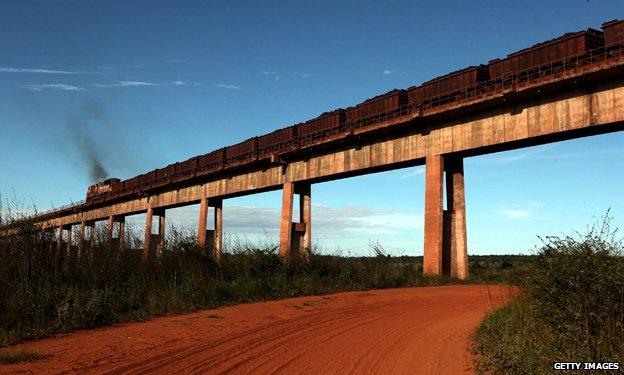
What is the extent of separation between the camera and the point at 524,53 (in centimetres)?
2055

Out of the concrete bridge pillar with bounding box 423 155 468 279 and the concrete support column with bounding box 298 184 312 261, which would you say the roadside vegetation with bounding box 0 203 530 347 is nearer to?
the concrete bridge pillar with bounding box 423 155 468 279

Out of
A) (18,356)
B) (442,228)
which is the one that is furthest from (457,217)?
(18,356)

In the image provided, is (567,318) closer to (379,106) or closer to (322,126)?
(379,106)

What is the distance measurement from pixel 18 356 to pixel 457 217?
21408 mm

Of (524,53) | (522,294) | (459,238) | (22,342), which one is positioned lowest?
(22,342)

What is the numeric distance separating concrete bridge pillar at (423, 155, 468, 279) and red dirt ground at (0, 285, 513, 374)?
12011 millimetres

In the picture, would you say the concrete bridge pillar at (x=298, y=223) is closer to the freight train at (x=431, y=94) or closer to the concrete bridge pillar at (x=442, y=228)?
the freight train at (x=431, y=94)

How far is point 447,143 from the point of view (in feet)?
78.3

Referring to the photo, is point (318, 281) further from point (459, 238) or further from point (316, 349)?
point (459, 238)

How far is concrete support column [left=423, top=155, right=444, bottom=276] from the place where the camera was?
76.6 ft

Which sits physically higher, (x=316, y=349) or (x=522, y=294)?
(x=522, y=294)

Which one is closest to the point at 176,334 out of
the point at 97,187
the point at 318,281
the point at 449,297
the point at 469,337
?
the point at 469,337

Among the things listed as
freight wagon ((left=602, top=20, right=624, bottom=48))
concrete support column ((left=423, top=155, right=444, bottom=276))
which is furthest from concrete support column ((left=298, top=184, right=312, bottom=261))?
freight wagon ((left=602, top=20, right=624, bottom=48))

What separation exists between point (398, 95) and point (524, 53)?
286 inches
